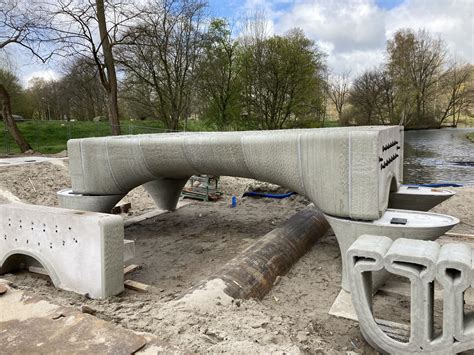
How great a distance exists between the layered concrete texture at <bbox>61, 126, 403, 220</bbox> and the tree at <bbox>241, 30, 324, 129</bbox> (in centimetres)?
2106

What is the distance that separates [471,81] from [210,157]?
6249cm

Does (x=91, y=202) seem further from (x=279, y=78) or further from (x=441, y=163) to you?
(x=441, y=163)

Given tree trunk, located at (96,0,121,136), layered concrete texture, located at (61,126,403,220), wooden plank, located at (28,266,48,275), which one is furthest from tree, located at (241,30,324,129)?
wooden plank, located at (28,266,48,275)

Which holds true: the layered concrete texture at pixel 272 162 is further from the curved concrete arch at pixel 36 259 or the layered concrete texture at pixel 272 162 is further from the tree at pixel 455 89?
the tree at pixel 455 89

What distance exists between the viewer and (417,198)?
24.4 ft

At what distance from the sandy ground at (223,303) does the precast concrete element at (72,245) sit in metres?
0.26

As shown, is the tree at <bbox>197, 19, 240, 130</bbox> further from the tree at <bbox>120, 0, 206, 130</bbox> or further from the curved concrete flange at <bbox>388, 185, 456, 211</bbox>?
the curved concrete flange at <bbox>388, 185, 456, 211</bbox>

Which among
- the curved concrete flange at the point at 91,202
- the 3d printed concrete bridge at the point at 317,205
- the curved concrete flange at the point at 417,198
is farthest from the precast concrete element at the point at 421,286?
the curved concrete flange at the point at 91,202

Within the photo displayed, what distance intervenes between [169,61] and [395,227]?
21996 mm

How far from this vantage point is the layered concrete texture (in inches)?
215

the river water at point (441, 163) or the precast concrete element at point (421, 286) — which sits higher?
the precast concrete element at point (421, 286)

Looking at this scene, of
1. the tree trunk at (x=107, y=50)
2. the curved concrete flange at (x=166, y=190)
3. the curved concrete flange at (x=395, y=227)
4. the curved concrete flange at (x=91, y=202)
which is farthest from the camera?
the tree trunk at (x=107, y=50)

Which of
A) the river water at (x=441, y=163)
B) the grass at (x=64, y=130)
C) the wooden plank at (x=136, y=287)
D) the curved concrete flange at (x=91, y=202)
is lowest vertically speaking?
the river water at (x=441, y=163)

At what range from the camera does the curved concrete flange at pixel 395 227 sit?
5.10 m
